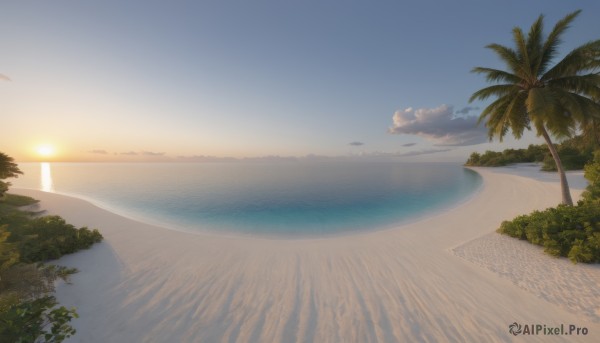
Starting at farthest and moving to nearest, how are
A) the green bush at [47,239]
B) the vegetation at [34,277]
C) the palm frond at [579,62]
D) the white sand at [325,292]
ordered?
the palm frond at [579,62] → the green bush at [47,239] → the white sand at [325,292] → the vegetation at [34,277]

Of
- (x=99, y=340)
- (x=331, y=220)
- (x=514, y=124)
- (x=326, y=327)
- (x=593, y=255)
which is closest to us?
(x=99, y=340)

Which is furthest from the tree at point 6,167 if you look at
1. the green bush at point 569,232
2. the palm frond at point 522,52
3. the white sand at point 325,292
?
the palm frond at point 522,52

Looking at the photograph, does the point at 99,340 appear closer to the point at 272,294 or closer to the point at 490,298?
the point at 272,294

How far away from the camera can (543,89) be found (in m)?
11.2

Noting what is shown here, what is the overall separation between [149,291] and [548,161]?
2736 inches

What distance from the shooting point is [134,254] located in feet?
33.5

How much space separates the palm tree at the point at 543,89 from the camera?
10547mm

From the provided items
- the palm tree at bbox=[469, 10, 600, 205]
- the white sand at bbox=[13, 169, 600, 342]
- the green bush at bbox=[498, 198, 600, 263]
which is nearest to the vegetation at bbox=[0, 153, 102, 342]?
the white sand at bbox=[13, 169, 600, 342]

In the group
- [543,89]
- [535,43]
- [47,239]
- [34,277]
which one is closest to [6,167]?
[47,239]

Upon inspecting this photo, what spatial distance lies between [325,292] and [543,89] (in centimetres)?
1548

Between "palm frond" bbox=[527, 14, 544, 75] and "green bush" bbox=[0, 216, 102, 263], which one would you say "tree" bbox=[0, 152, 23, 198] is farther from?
"palm frond" bbox=[527, 14, 544, 75]

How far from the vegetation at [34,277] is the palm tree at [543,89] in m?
18.6

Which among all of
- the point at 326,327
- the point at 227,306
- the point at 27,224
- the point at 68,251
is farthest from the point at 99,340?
the point at 27,224

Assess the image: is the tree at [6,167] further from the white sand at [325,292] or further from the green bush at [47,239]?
the white sand at [325,292]
